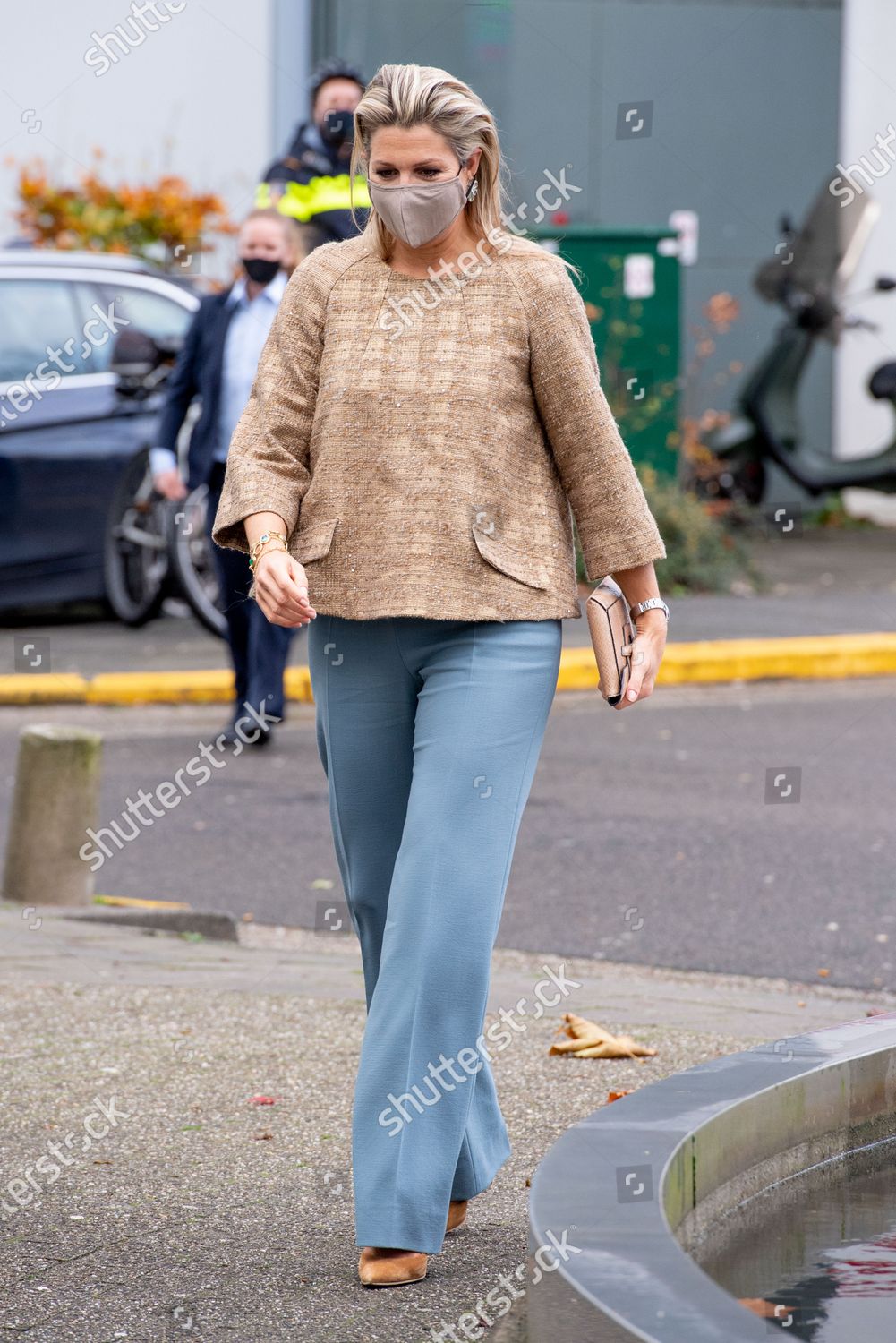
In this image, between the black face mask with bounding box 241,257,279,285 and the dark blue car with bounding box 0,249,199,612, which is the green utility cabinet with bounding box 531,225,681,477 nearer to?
the dark blue car with bounding box 0,249,199,612

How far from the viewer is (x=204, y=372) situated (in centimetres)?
793

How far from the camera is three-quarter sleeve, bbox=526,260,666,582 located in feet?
9.94

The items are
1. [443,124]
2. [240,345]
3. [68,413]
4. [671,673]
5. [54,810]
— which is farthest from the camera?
[68,413]

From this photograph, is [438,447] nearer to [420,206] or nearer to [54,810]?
[420,206]

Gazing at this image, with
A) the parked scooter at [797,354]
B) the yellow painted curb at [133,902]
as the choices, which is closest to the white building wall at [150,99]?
the parked scooter at [797,354]

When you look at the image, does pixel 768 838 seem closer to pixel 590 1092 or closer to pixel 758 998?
pixel 758 998

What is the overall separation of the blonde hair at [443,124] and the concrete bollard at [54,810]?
9.58 feet

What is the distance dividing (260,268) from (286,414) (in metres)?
4.67

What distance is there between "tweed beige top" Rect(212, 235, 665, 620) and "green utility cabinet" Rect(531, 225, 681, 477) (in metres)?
10.8

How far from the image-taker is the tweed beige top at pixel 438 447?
2.98 metres

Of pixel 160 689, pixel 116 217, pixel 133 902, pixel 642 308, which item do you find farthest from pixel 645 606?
pixel 116 217

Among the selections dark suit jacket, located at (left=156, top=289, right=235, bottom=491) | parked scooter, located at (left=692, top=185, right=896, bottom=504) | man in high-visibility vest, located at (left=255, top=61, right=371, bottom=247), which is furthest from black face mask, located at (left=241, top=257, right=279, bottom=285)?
parked scooter, located at (left=692, top=185, right=896, bottom=504)

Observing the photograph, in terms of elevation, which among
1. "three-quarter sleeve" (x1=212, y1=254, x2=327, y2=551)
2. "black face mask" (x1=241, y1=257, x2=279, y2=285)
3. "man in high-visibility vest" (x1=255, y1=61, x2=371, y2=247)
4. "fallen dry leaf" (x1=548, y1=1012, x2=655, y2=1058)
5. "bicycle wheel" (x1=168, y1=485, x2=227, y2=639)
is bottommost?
"bicycle wheel" (x1=168, y1=485, x2=227, y2=639)

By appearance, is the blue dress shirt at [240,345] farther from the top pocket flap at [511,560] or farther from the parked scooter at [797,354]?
the parked scooter at [797,354]
